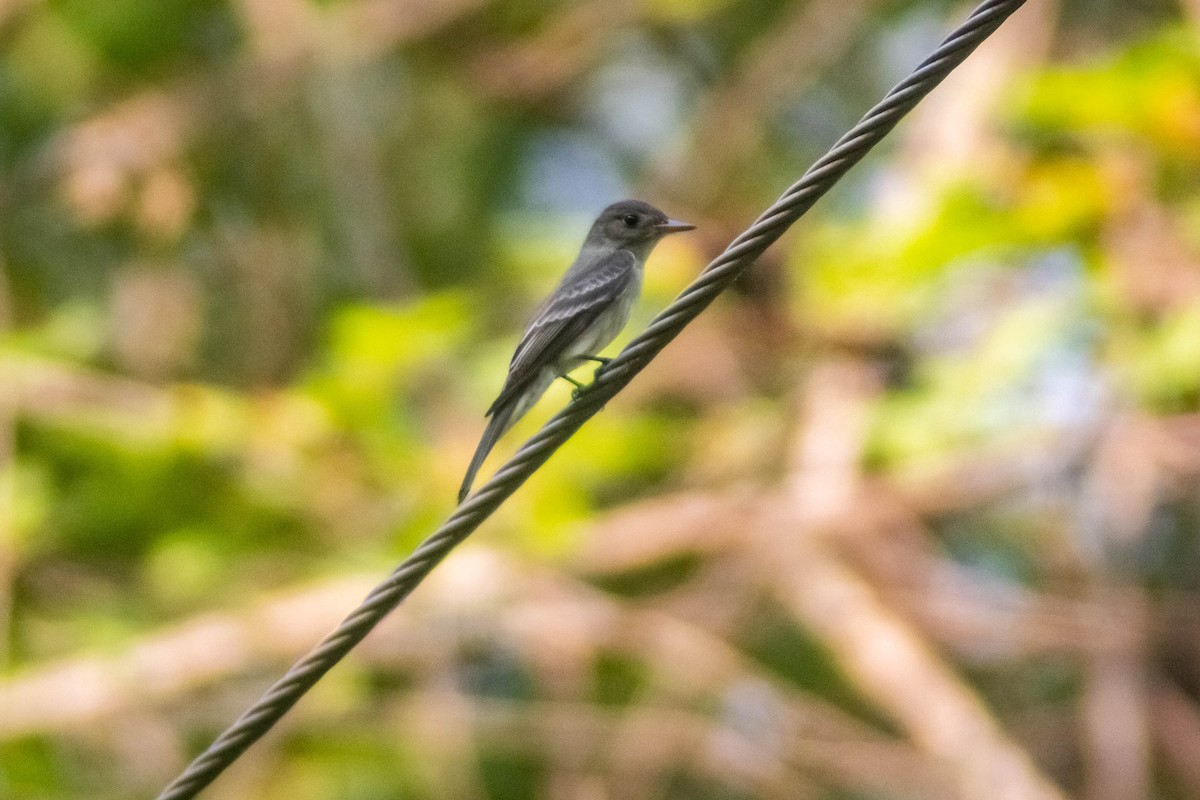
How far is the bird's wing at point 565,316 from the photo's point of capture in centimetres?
555

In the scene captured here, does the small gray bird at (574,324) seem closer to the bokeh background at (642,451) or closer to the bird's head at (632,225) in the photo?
the bird's head at (632,225)

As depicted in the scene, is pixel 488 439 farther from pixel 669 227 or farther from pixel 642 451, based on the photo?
pixel 642 451

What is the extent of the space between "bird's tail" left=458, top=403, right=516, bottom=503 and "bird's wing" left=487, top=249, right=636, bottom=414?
0.13 feet

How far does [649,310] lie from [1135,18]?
18.1 feet

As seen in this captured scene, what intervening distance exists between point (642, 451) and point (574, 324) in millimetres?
2116

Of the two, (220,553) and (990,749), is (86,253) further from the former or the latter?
(990,749)

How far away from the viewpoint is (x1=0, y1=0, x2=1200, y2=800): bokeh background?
7.41 m

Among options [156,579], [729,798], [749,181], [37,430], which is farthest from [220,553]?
[729,798]

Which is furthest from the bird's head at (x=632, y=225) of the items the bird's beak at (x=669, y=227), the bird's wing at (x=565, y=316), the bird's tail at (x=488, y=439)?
the bird's tail at (x=488, y=439)

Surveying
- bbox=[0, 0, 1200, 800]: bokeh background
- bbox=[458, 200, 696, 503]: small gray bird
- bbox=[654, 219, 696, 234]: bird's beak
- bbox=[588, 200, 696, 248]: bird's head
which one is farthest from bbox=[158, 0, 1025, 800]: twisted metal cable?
bbox=[0, 0, 1200, 800]: bokeh background

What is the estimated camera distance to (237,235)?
11.4 metres

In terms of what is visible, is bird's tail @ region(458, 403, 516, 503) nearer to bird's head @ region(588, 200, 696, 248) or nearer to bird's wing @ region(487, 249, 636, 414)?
bird's wing @ region(487, 249, 636, 414)

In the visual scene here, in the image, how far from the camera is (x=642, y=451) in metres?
7.71

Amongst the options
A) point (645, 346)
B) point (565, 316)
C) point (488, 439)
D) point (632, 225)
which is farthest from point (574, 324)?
point (645, 346)
